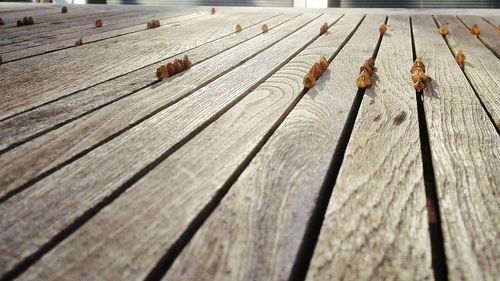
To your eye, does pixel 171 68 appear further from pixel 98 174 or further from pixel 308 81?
pixel 98 174

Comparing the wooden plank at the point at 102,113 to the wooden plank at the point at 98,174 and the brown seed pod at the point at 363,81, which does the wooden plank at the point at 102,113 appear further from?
the brown seed pod at the point at 363,81

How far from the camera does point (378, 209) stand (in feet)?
2.65

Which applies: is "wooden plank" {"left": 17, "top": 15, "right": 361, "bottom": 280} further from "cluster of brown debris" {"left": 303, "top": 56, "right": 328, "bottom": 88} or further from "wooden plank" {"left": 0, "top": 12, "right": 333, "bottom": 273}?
"cluster of brown debris" {"left": 303, "top": 56, "right": 328, "bottom": 88}

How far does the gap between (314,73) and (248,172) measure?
817mm

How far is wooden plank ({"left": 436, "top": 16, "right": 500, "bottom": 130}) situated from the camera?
144 cm

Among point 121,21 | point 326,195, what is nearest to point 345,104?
point 326,195

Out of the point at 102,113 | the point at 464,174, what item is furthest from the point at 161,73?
the point at 464,174

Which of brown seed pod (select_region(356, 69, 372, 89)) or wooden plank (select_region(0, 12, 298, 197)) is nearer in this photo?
wooden plank (select_region(0, 12, 298, 197))

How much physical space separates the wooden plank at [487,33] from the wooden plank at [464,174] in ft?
2.92

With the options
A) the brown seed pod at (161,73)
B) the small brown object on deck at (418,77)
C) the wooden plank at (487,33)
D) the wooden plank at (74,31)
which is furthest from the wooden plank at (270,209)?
the wooden plank at (74,31)

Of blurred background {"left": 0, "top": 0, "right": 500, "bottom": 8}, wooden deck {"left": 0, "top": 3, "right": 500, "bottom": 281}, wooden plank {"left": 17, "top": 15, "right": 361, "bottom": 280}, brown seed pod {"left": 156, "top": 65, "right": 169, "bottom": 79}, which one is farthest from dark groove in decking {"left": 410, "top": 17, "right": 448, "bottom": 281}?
blurred background {"left": 0, "top": 0, "right": 500, "bottom": 8}

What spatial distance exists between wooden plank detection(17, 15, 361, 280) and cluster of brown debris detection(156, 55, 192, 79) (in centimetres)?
48

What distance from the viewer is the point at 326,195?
86 centimetres

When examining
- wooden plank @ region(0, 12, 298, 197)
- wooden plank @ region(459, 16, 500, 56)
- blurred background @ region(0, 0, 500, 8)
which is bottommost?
wooden plank @ region(0, 12, 298, 197)
